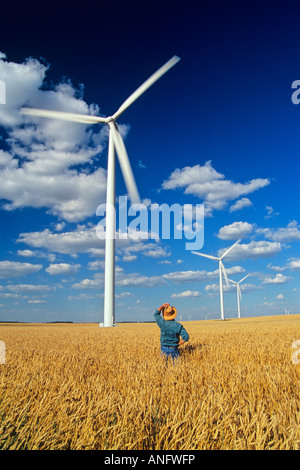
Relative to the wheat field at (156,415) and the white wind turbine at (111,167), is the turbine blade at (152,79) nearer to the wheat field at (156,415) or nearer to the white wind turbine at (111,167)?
the white wind turbine at (111,167)

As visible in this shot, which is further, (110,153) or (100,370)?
(110,153)

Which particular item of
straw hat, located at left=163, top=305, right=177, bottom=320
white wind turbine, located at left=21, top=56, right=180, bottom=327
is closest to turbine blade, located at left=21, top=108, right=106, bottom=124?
white wind turbine, located at left=21, top=56, right=180, bottom=327

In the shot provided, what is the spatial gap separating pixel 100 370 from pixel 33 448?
16.1 ft

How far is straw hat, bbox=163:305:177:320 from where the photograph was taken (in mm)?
9780

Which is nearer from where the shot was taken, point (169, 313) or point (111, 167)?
point (169, 313)

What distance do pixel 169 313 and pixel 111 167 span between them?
120 feet

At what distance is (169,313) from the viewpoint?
388 inches

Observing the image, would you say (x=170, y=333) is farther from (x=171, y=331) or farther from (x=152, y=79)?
(x=152, y=79)

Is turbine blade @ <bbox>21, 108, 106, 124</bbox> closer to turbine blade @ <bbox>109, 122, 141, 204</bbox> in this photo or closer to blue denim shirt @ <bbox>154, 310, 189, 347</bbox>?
Answer: turbine blade @ <bbox>109, 122, 141, 204</bbox>

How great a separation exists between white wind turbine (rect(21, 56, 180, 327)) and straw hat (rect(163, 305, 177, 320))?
25.5 m

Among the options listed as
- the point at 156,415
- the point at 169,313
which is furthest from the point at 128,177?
the point at 156,415
